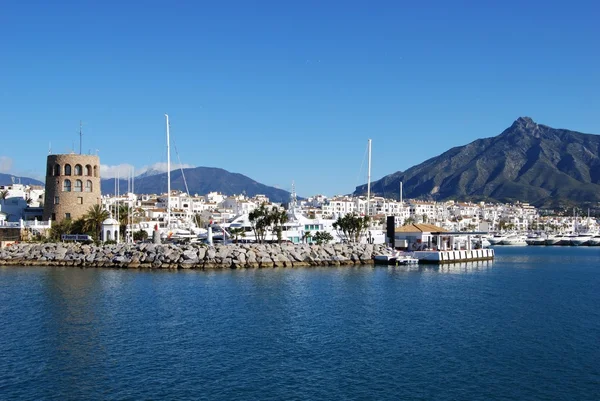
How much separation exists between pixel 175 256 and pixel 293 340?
103 feet

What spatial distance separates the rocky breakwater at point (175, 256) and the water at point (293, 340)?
10216mm

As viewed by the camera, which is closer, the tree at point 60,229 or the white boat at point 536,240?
the tree at point 60,229

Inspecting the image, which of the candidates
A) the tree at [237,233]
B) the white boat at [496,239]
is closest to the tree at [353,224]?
the tree at [237,233]

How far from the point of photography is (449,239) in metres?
73.8

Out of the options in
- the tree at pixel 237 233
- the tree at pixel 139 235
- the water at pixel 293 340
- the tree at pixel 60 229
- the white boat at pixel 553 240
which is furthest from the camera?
the white boat at pixel 553 240

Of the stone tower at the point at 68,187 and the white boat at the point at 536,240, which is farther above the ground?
the stone tower at the point at 68,187

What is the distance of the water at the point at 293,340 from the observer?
20188 mm

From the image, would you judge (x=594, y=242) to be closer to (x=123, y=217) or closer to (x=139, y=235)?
(x=139, y=235)

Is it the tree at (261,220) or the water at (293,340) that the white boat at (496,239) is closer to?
the tree at (261,220)

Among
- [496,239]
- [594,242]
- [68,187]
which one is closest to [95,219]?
[68,187]

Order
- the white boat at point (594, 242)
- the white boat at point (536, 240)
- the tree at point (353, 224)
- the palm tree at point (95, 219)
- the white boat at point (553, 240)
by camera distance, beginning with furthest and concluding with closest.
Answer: the white boat at point (536, 240) < the white boat at point (553, 240) < the white boat at point (594, 242) < the tree at point (353, 224) < the palm tree at point (95, 219)

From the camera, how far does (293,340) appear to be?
1042 inches

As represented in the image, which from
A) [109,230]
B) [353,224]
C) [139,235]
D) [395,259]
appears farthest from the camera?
[139,235]

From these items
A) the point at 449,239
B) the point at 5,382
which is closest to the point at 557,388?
the point at 5,382
